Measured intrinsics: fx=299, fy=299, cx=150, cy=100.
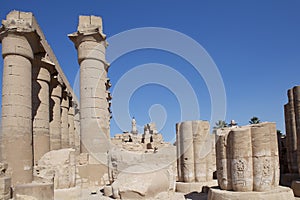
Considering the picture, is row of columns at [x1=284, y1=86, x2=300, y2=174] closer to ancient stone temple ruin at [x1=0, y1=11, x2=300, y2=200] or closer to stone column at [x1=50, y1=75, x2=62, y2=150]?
ancient stone temple ruin at [x1=0, y1=11, x2=300, y2=200]

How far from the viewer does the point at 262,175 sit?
730cm

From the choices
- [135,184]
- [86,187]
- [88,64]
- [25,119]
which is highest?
[88,64]

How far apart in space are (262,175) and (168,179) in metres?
3.06

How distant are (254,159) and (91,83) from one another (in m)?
9.36

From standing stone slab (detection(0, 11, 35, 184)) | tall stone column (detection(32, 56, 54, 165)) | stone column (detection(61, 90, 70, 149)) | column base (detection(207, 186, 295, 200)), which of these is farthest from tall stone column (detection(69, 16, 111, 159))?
column base (detection(207, 186, 295, 200))

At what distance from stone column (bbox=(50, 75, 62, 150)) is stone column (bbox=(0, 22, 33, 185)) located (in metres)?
4.24

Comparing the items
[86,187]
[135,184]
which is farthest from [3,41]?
[135,184]

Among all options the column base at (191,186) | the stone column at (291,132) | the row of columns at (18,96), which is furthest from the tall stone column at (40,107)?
the stone column at (291,132)

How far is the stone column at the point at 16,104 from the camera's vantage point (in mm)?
11641

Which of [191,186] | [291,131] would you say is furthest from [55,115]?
[291,131]

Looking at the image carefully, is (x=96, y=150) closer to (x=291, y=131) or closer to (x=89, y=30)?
(x=89, y=30)

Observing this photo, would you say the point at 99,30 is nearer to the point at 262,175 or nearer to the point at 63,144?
the point at 63,144

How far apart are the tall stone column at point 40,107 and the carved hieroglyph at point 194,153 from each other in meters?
6.74

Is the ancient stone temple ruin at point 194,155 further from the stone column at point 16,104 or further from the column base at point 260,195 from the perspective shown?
the stone column at point 16,104
